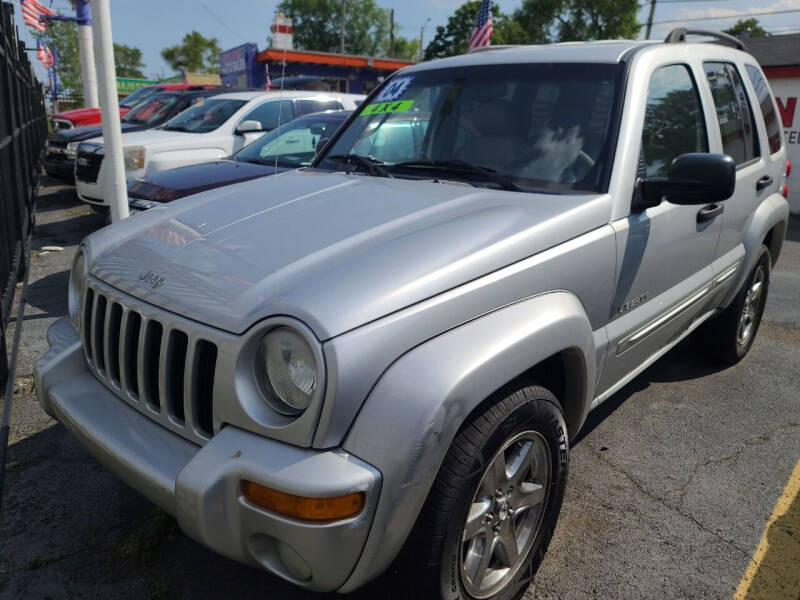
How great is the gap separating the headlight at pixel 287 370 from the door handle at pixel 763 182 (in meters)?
3.33

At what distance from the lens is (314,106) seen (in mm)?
8875

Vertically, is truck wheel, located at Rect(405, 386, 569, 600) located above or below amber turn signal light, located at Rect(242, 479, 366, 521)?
below

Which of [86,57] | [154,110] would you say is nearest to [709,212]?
[154,110]

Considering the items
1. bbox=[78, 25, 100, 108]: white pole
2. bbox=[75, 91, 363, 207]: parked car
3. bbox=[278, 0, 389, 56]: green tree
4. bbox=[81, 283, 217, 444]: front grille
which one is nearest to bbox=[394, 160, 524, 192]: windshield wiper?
bbox=[81, 283, 217, 444]: front grille

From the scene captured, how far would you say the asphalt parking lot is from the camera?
2.43 m

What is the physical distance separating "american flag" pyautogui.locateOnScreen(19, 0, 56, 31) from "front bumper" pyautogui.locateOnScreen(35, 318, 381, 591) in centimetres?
2137

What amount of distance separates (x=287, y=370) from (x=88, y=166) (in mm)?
7608

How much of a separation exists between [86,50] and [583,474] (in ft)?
61.8

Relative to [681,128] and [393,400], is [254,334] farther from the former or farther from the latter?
[681,128]

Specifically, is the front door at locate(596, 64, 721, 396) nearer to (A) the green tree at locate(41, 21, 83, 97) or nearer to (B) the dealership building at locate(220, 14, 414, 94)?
(B) the dealership building at locate(220, 14, 414, 94)

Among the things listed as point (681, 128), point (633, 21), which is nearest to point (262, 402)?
point (681, 128)

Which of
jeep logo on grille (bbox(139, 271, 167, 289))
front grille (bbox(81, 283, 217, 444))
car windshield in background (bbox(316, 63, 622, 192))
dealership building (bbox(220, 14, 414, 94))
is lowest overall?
front grille (bbox(81, 283, 217, 444))

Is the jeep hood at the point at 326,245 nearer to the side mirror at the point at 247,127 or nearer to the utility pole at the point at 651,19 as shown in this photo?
the side mirror at the point at 247,127

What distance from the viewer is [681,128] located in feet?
10.4
